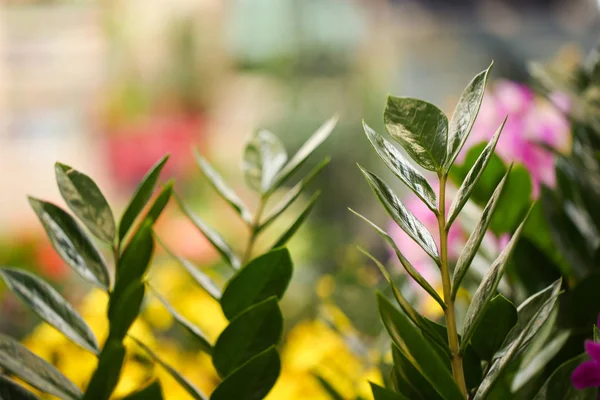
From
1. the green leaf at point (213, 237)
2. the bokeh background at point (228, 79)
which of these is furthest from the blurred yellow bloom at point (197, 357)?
the bokeh background at point (228, 79)

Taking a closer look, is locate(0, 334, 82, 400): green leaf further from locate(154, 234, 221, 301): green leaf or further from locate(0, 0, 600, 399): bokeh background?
locate(0, 0, 600, 399): bokeh background

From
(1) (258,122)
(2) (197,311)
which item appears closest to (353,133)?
(1) (258,122)

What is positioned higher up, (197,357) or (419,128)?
(419,128)

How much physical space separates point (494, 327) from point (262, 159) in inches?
3.0

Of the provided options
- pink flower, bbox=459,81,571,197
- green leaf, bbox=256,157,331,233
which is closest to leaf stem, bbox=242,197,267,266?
green leaf, bbox=256,157,331,233

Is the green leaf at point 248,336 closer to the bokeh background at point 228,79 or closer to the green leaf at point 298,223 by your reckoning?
the green leaf at point 298,223

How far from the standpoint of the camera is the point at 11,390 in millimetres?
124

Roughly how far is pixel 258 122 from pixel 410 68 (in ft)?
1.91

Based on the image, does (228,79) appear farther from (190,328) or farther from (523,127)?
(190,328)

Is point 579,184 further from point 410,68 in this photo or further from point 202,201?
point 410,68

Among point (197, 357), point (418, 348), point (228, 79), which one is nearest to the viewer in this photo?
point (418, 348)

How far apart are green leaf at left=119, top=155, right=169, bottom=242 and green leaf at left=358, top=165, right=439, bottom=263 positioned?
0.13 feet

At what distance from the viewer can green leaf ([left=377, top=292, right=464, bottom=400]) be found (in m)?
0.10

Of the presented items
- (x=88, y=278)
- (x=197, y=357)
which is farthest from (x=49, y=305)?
(x=197, y=357)
